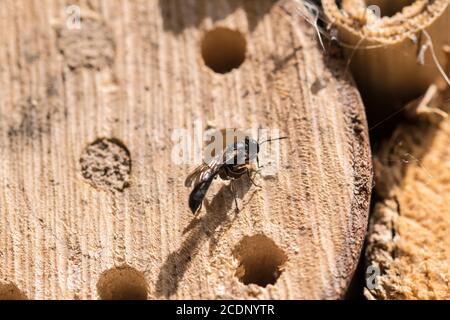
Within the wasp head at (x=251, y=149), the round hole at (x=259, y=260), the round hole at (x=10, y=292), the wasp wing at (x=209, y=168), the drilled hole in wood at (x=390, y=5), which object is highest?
the drilled hole in wood at (x=390, y=5)

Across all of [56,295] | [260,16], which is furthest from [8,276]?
[260,16]

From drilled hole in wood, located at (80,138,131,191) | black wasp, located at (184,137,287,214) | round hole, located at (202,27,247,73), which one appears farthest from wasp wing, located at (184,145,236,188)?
round hole, located at (202,27,247,73)

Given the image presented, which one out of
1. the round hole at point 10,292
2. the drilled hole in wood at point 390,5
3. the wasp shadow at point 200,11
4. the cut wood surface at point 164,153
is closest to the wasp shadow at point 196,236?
the cut wood surface at point 164,153

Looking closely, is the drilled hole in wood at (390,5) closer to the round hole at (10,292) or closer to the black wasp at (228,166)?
the black wasp at (228,166)

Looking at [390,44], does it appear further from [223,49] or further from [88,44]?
[88,44]

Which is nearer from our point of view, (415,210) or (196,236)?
(196,236)

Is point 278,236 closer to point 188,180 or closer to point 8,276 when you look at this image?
point 188,180

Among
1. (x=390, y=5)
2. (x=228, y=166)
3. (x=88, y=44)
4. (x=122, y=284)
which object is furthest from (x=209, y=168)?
(x=390, y=5)
